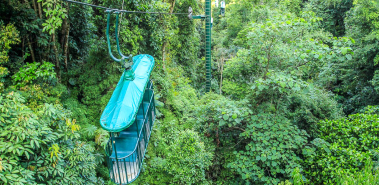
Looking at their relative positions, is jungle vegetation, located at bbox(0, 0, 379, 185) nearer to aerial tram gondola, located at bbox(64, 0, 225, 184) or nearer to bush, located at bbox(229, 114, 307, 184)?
bush, located at bbox(229, 114, 307, 184)

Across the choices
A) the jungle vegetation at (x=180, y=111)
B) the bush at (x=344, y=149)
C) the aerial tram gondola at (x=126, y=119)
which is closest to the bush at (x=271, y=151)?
the jungle vegetation at (x=180, y=111)

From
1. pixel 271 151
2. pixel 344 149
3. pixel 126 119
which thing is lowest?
pixel 271 151

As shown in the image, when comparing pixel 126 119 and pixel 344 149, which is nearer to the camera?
pixel 126 119

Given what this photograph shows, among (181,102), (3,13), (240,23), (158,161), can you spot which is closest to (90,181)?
(158,161)

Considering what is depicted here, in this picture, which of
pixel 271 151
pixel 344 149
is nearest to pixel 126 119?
pixel 271 151

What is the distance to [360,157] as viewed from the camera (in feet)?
18.2

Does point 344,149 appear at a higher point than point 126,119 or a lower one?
lower

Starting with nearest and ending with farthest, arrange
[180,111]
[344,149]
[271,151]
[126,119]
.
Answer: [126,119] → [344,149] → [271,151] → [180,111]

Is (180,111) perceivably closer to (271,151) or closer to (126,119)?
(271,151)

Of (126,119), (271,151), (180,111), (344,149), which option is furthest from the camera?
(180,111)

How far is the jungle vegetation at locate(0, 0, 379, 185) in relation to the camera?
388 centimetres

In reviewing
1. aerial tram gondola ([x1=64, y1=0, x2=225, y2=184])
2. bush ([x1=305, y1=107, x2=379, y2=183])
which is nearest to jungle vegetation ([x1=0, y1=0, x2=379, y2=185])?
bush ([x1=305, y1=107, x2=379, y2=183])

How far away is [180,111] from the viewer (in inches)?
362

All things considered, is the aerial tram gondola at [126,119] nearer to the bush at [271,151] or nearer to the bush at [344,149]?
the bush at [271,151]
